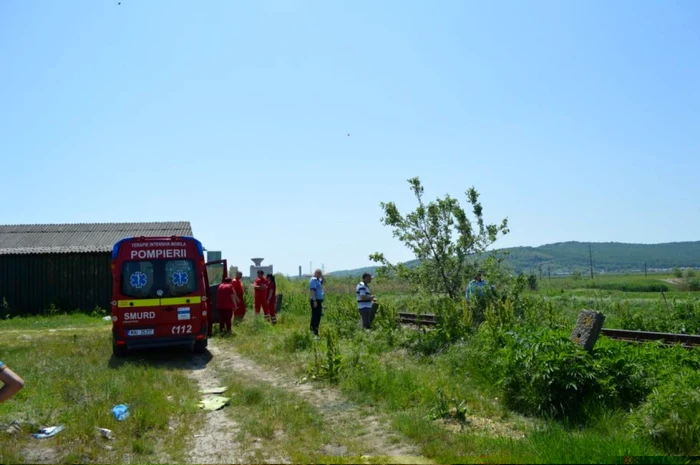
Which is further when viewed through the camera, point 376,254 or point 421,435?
point 376,254

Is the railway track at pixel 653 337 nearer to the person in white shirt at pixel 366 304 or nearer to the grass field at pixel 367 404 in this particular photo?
the grass field at pixel 367 404

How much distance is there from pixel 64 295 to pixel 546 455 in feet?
74.3

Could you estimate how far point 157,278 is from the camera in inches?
501

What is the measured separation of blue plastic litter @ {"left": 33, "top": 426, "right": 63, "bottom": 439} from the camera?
6734 millimetres

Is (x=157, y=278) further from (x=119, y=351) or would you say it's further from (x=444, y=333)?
(x=444, y=333)

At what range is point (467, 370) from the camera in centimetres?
955

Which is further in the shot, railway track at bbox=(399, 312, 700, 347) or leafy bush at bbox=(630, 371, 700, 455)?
railway track at bbox=(399, 312, 700, 347)

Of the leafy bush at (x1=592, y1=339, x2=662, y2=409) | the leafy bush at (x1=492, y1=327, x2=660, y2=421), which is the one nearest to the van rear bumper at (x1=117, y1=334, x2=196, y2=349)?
the leafy bush at (x1=492, y1=327, x2=660, y2=421)

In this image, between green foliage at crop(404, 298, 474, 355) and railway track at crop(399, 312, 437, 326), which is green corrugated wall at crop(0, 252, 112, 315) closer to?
railway track at crop(399, 312, 437, 326)

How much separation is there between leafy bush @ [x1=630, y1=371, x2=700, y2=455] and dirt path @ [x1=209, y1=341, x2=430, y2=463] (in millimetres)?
2331

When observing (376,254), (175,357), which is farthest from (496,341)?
(175,357)

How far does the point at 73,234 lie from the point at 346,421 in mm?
23423

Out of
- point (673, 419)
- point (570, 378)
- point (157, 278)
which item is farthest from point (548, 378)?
point (157, 278)

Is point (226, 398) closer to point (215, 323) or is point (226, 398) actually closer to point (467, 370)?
point (467, 370)
